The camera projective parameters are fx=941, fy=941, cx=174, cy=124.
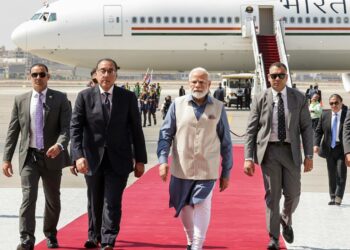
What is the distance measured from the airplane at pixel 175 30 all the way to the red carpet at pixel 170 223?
81.4 feet

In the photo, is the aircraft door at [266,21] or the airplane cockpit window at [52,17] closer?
the airplane cockpit window at [52,17]

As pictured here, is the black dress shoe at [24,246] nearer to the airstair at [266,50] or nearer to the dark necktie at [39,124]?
the dark necktie at [39,124]

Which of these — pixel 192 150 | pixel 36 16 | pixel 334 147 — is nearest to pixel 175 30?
pixel 36 16

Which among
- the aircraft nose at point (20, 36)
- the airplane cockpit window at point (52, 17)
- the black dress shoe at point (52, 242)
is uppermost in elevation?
the airplane cockpit window at point (52, 17)

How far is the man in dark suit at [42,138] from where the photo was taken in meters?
9.55

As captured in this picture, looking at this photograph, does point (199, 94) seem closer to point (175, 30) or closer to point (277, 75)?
point (277, 75)

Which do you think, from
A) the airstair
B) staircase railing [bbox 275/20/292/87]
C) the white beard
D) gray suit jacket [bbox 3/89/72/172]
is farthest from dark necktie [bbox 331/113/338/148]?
staircase railing [bbox 275/20/292/87]

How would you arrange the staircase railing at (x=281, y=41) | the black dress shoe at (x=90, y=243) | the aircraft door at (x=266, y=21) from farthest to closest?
the aircraft door at (x=266, y=21) → the staircase railing at (x=281, y=41) → the black dress shoe at (x=90, y=243)

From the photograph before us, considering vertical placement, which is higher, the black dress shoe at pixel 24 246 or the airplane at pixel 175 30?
the airplane at pixel 175 30

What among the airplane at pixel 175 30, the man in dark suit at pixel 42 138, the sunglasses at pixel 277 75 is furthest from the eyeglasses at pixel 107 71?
the airplane at pixel 175 30

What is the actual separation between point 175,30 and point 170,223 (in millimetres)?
28785

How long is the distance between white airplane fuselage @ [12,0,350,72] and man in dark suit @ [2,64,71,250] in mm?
29802

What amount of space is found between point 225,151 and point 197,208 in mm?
620

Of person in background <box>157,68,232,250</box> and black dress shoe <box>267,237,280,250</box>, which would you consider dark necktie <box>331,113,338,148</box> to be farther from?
person in background <box>157,68,232,250</box>
